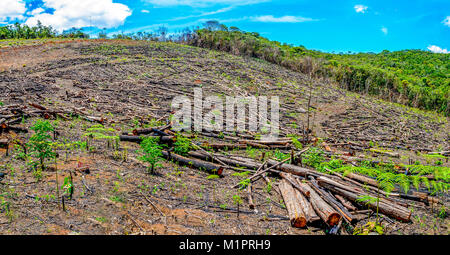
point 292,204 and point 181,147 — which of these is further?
point 181,147

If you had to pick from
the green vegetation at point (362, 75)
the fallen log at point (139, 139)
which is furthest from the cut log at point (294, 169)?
the green vegetation at point (362, 75)

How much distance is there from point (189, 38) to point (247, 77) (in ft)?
54.0

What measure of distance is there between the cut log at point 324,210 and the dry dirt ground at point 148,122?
0.28 meters

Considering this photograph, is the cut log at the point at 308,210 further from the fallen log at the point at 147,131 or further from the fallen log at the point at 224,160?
A: the fallen log at the point at 147,131

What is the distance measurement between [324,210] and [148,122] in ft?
27.3

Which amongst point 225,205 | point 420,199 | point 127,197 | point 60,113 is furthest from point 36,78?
point 420,199

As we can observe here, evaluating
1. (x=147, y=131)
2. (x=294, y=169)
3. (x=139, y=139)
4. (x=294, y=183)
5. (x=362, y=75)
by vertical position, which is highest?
(x=362, y=75)

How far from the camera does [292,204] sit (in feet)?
18.2

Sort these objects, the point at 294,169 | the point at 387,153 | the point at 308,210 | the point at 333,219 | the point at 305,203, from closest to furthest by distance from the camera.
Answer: the point at 333,219 < the point at 308,210 < the point at 305,203 < the point at 294,169 < the point at 387,153

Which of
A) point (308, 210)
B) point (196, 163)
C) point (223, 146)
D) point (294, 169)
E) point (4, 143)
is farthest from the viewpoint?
point (223, 146)

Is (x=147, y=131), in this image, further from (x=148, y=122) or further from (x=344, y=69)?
(x=344, y=69)

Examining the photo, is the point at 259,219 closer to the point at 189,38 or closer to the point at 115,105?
the point at 115,105

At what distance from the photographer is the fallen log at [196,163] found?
23.6 feet

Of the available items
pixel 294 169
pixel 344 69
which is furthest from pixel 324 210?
pixel 344 69
